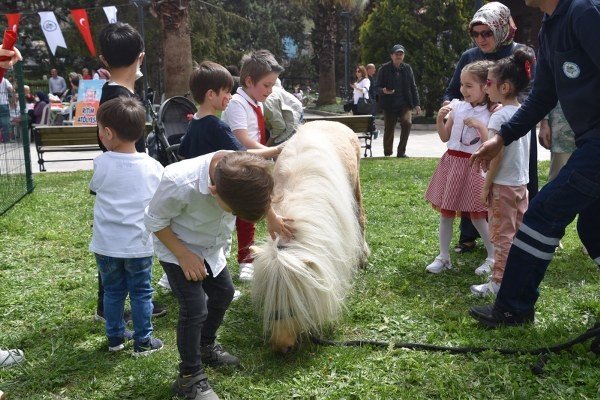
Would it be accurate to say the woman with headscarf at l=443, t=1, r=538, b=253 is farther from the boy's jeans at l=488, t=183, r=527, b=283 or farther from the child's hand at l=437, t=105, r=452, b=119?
the boy's jeans at l=488, t=183, r=527, b=283

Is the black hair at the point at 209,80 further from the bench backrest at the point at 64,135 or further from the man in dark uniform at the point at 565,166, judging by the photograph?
the bench backrest at the point at 64,135

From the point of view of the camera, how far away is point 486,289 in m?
4.26

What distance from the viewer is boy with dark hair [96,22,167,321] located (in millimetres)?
3893

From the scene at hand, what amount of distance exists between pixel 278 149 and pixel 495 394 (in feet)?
6.77

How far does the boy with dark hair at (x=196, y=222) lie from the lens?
8.70 ft

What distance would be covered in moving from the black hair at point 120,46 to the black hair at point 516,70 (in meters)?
2.38

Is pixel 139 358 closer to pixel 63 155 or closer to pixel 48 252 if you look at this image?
pixel 48 252

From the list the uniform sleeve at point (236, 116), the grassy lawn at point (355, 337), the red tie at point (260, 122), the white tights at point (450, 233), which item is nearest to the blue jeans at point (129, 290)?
the grassy lawn at point (355, 337)

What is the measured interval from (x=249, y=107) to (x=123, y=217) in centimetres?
172

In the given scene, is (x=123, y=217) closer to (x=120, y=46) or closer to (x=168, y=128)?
(x=120, y=46)

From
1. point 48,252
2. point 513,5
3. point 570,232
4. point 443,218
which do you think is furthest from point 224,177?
point 513,5

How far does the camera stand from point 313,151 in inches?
168

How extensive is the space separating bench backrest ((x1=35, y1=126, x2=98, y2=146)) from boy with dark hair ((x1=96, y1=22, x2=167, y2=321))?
7.58 metres

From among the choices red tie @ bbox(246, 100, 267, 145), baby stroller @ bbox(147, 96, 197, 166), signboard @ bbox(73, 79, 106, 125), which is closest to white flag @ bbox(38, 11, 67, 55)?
signboard @ bbox(73, 79, 106, 125)
